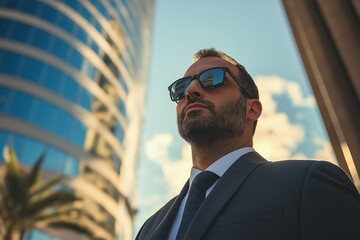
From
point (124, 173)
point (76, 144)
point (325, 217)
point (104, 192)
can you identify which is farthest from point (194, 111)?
point (124, 173)

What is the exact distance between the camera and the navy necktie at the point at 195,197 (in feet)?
5.84

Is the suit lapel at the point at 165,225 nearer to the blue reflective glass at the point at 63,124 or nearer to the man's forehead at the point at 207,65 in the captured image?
the man's forehead at the point at 207,65

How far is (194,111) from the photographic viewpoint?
7.89 ft

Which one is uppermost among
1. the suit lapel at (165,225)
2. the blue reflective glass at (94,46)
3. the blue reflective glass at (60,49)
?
the blue reflective glass at (94,46)

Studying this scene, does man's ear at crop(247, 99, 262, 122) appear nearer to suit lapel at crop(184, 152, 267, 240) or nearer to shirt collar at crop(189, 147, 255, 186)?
shirt collar at crop(189, 147, 255, 186)

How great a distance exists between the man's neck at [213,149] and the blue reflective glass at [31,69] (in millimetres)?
27141

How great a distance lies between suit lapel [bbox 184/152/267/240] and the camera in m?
1.59

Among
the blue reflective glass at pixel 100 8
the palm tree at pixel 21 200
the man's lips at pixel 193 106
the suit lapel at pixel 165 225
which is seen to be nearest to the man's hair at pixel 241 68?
the man's lips at pixel 193 106

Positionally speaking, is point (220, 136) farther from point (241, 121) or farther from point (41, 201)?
point (41, 201)

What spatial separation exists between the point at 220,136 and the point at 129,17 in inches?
1791

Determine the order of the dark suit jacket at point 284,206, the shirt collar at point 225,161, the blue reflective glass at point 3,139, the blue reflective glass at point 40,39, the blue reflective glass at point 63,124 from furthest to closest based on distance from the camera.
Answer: the blue reflective glass at point 40,39, the blue reflective glass at point 63,124, the blue reflective glass at point 3,139, the shirt collar at point 225,161, the dark suit jacket at point 284,206

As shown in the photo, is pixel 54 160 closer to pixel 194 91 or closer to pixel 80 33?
pixel 80 33

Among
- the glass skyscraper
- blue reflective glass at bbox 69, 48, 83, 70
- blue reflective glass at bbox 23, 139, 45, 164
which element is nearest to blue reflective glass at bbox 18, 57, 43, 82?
the glass skyscraper

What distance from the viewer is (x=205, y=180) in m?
2.05
